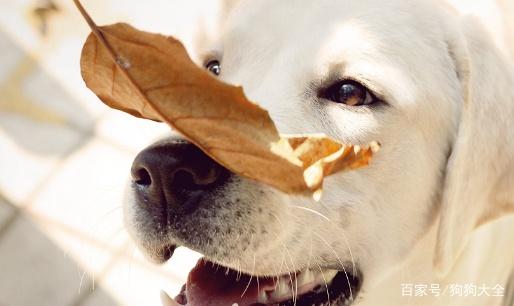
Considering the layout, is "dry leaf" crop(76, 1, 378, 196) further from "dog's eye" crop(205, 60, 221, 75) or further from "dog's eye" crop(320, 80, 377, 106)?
"dog's eye" crop(205, 60, 221, 75)

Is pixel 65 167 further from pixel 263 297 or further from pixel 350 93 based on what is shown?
pixel 350 93

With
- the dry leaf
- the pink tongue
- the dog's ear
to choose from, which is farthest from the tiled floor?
the dry leaf

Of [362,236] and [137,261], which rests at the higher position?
[362,236]

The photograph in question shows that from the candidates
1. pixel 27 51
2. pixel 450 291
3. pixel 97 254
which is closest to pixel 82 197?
pixel 97 254

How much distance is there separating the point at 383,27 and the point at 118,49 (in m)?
0.81

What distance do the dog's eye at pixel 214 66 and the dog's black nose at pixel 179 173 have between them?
1.89 feet

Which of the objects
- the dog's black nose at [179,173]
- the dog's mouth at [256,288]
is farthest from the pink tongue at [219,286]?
the dog's black nose at [179,173]

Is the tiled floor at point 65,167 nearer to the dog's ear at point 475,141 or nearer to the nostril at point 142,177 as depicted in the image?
the nostril at point 142,177

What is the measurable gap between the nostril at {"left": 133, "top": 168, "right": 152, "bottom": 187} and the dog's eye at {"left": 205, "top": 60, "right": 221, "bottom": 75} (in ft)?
1.83

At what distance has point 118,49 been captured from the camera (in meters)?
1.50

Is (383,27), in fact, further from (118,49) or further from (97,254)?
(97,254)

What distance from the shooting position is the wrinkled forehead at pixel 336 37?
6.43 ft

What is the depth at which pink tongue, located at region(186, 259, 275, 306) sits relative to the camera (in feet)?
6.53

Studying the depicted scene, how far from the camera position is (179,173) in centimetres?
169
